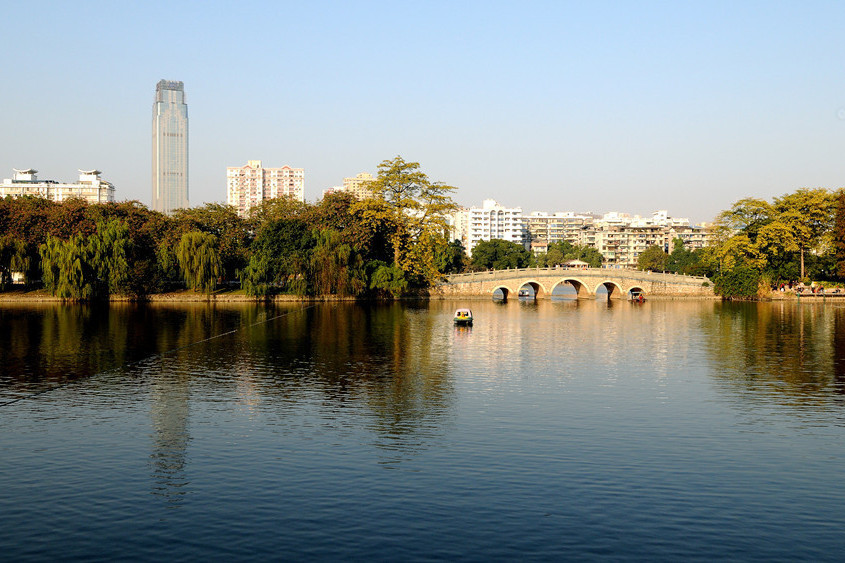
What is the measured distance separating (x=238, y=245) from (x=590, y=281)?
59.3 metres

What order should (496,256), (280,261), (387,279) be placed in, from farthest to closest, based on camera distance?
(496,256) → (387,279) → (280,261)

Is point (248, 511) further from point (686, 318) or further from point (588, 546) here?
point (686, 318)

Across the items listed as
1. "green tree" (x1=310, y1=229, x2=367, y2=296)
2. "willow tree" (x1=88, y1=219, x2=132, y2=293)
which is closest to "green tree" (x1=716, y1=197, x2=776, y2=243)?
"green tree" (x1=310, y1=229, x2=367, y2=296)

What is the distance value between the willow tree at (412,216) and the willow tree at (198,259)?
22917 mm

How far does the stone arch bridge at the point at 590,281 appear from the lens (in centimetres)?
12606

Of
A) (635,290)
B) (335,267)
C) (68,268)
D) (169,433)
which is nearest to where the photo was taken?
(169,433)

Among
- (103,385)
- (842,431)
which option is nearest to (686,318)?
(842,431)

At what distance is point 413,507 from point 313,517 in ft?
8.08

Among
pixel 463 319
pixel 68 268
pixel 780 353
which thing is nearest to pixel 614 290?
pixel 463 319

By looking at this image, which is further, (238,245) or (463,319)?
(238,245)

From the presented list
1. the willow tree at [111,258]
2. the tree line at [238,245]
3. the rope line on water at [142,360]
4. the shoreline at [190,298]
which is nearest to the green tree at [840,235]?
the tree line at [238,245]

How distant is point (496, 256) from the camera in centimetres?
18225

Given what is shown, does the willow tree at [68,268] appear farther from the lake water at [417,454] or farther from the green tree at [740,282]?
the green tree at [740,282]

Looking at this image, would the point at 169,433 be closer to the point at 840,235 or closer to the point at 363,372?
the point at 363,372
